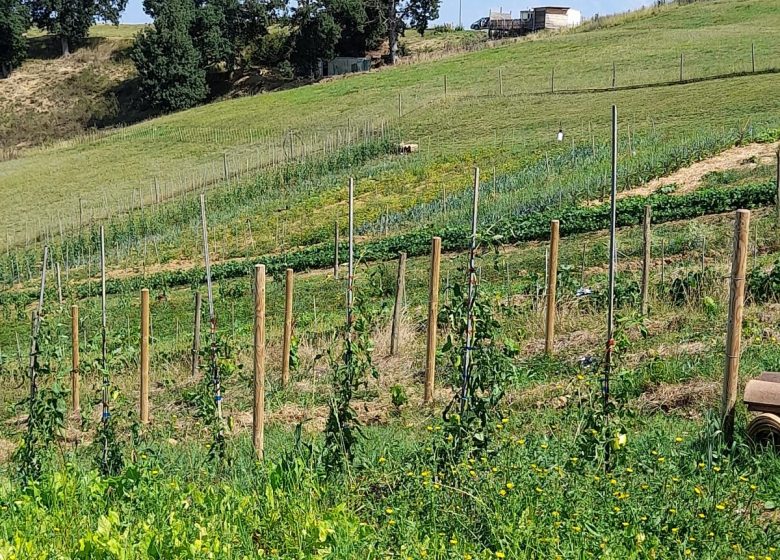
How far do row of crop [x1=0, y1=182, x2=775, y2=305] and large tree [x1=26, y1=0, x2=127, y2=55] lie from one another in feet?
189

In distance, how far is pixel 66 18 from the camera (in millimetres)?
73750

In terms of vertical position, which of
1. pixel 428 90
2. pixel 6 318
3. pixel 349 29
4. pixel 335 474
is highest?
pixel 349 29

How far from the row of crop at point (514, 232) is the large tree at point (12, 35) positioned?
5274cm

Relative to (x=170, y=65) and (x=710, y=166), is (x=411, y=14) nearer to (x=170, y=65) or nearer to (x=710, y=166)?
(x=170, y=65)

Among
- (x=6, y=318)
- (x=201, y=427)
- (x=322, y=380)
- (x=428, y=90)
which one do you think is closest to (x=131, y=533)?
(x=201, y=427)

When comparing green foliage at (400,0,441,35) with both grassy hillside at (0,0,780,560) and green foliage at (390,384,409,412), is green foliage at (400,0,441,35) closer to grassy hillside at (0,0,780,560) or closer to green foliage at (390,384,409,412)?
grassy hillside at (0,0,780,560)

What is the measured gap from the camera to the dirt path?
66.7 feet

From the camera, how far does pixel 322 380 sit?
1097cm

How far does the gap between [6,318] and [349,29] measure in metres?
46.7

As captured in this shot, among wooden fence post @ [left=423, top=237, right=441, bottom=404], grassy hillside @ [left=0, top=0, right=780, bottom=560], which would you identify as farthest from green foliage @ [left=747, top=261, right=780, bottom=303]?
wooden fence post @ [left=423, top=237, right=441, bottom=404]

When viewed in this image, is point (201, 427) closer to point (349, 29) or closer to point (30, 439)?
point (30, 439)

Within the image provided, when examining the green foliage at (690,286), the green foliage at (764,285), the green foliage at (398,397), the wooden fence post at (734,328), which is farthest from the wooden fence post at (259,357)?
the green foliage at (764,285)

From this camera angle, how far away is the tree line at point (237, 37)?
6056cm

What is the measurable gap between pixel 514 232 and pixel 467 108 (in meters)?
22.4
